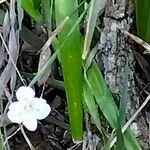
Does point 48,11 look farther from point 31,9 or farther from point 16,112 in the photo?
point 16,112

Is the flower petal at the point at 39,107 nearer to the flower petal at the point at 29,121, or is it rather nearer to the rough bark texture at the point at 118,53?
the flower petal at the point at 29,121

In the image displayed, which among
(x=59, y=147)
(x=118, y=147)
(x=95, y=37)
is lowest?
(x=59, y=147)

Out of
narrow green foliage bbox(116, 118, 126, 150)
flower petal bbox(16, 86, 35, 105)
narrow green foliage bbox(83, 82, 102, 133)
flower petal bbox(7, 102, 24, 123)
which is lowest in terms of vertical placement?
narrow green foliage bbox(116, 118, 126, 150)

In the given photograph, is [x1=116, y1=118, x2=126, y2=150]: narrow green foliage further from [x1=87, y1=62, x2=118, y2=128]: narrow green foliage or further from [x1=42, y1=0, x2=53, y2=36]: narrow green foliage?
[x1=42, y1=0, x2=53, y2=36]: narrow green foliage

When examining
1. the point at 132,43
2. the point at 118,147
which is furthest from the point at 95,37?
the point at 118,147

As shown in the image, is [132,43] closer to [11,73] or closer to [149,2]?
[149,2]

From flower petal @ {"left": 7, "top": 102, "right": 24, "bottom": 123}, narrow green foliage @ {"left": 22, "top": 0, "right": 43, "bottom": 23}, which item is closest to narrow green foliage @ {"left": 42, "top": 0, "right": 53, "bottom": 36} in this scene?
narrow green foliage @ {"left": 22, "top": 0, "right": 43, "bottom": 23}

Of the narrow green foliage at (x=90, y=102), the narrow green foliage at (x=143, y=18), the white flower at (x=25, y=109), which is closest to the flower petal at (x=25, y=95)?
the white flower at (x=25, y=109)
